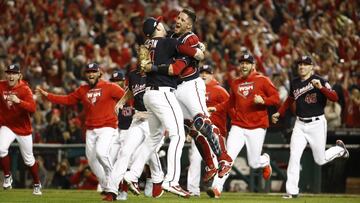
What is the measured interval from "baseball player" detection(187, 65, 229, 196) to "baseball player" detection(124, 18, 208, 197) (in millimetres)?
2805

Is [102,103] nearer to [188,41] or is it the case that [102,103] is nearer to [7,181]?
[7,181]

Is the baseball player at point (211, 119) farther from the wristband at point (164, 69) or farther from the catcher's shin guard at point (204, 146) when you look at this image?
the wristband at point (164, 69)

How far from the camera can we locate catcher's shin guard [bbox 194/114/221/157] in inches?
525

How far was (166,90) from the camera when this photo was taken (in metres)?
13.1

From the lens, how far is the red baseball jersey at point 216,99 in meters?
16.5

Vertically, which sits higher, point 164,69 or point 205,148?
point 164,69

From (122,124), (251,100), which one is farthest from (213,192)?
(122,124)

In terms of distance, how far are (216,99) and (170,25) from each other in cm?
1007

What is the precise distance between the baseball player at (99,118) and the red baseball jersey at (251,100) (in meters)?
1.91

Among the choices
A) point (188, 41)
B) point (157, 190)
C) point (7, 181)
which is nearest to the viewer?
point (188, 41)

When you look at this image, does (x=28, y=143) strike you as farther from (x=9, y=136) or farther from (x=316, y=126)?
(x=316, y=126)

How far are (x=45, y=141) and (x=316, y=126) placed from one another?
25.7ft

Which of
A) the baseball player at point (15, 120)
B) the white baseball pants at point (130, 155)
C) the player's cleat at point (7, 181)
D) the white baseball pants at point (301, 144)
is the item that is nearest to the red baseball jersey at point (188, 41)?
the white baseball pants at point (130, 155)

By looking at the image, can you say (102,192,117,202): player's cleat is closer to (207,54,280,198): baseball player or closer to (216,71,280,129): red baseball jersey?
(207,54,280,198): baseball player
